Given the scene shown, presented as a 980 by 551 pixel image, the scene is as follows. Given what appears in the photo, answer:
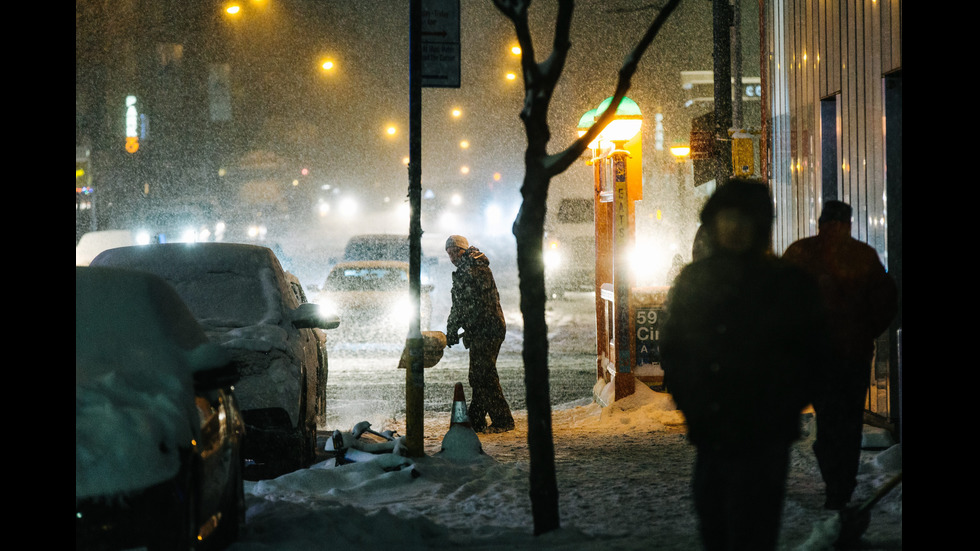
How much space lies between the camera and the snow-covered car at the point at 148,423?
3820mm

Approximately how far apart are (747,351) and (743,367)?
62 mm

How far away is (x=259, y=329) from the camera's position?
25.0ft

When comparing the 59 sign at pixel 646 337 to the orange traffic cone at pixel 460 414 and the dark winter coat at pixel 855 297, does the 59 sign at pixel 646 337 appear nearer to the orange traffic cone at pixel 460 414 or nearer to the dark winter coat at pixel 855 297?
the orange traffic cone at pixel 460 414

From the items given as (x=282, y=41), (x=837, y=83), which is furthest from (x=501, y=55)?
(x=837, y=83)

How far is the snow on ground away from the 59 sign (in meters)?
1.84

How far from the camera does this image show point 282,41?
65.9 metres

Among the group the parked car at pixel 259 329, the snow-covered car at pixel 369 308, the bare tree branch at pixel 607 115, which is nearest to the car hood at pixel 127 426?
the bare tree branch at pixel 607 115

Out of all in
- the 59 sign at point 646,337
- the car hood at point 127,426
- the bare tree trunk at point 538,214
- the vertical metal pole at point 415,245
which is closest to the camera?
the car hood at point 127,426

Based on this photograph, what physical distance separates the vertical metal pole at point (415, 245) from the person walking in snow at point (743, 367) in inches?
170

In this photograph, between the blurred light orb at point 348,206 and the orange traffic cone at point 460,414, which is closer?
the orange traffic cone at point 460,414

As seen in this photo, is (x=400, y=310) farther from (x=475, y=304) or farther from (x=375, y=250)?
(x=375, y=250)

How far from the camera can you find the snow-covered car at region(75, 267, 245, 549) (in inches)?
150

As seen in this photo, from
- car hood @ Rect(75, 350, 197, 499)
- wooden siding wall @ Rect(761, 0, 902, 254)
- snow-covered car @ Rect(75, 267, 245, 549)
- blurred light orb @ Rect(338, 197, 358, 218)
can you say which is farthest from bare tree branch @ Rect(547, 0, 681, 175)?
blurred light orb @ Rect(338, 197, 358, 218)

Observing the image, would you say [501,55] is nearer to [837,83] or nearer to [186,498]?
[837,83]
